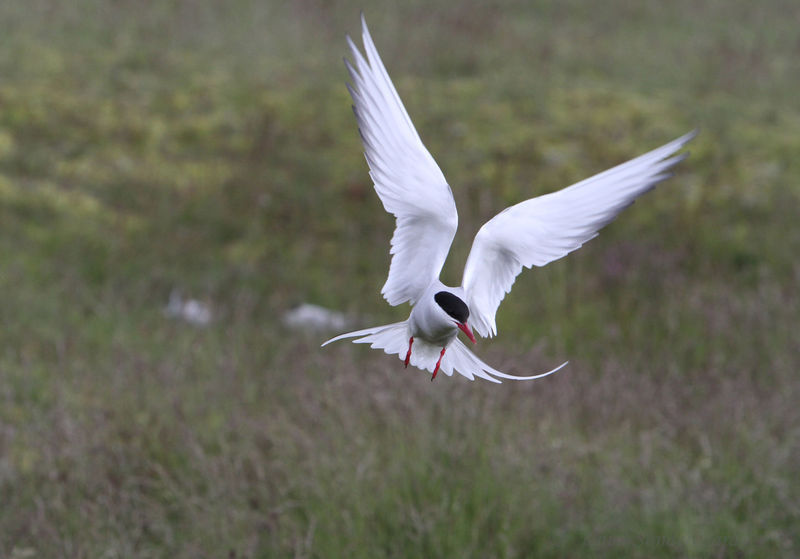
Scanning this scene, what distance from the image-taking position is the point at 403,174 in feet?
7.02

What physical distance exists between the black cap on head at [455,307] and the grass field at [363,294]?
1066 mm

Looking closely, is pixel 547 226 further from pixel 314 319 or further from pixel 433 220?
pixel 314 319

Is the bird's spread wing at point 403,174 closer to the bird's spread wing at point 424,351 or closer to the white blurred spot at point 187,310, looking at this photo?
the bird's spread wing at point 424,351

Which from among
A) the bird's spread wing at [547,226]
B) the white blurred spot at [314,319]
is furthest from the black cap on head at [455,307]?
the white blurred spot at [314,319]

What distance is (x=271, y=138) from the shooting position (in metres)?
6.66

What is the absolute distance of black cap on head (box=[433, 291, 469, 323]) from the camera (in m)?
1.99

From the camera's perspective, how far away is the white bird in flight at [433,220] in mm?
2080

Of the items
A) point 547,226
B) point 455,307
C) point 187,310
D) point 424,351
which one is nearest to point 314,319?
point 187,310

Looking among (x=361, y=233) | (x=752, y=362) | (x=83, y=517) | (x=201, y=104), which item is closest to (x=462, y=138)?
(x=361, y=233)

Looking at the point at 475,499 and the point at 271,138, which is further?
the point at 271,138

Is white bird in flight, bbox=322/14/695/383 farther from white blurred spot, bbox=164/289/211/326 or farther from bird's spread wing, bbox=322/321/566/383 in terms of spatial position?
white blurred spot, bbox=164/289/211/326

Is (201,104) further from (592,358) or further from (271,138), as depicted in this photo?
(592,358)

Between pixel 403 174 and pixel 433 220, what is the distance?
0.41 feet

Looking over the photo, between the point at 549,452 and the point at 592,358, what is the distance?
1.57 meters
